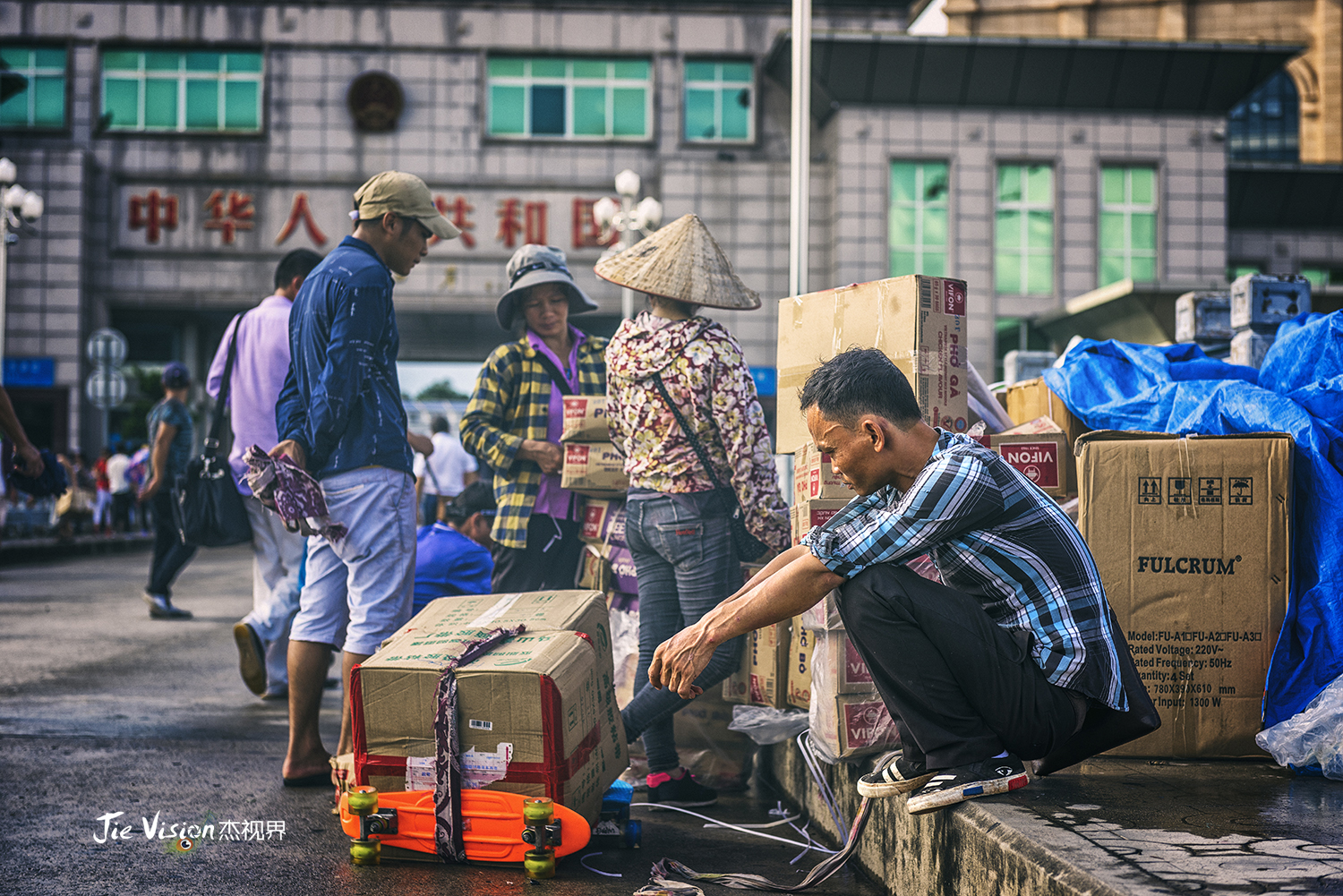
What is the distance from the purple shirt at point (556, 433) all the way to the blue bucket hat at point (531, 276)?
16cm

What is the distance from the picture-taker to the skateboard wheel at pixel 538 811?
2910 mm

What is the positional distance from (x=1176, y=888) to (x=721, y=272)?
2.84 m

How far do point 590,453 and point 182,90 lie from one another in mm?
22126

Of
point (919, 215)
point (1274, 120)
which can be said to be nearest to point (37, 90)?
point (919, 215)

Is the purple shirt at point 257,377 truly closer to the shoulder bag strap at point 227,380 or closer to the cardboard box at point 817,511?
the shoulder bag strap at point 227,380

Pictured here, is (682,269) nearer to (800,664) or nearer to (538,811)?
(800,664)

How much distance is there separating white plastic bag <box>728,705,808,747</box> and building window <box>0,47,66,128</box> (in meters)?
24.2

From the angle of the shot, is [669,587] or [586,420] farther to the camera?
[586,420]

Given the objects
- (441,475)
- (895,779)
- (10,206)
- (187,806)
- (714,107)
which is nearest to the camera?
(895,779)

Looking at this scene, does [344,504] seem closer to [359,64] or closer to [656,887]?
[656,887]

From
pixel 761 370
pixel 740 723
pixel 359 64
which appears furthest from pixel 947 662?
pixel 359 64

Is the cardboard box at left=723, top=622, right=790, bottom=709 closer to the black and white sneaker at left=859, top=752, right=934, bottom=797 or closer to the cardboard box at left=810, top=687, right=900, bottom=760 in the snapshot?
the cardboard box at left=810, top=687, right=900, bottom=760

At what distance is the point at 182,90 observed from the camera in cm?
2303

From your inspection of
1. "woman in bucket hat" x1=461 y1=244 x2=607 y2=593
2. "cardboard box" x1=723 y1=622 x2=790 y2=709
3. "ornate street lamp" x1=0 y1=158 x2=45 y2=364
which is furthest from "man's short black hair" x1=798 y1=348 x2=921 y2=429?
"ornate street lamp" x1=0 y1=158 x2=45 y2=364
